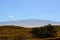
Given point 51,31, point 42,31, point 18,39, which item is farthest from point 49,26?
point 18,39

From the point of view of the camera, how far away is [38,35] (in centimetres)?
3006

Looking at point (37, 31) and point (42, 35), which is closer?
point (42, 35)

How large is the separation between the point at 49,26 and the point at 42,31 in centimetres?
391

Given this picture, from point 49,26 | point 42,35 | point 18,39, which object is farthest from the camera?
point 49,26

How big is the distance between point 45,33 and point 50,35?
0.88 meters

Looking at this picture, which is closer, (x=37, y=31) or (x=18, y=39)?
(x=18, y=39)

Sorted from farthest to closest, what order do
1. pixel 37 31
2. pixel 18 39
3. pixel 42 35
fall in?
pixel 37 31 → pixel 42 35 → pixel 18 39

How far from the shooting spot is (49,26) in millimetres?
33969

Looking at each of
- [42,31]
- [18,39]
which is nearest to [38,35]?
[42,31]

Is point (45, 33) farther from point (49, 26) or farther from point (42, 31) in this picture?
point (49, 26)

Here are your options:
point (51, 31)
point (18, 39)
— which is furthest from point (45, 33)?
point (18, 39)

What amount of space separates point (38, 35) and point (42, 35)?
102 cm

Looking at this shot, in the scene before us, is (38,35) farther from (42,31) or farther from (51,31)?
(51,31)

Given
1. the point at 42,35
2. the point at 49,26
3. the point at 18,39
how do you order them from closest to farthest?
1. the point at 18,39
2. the point at 42,35
3. the point at 49,26
